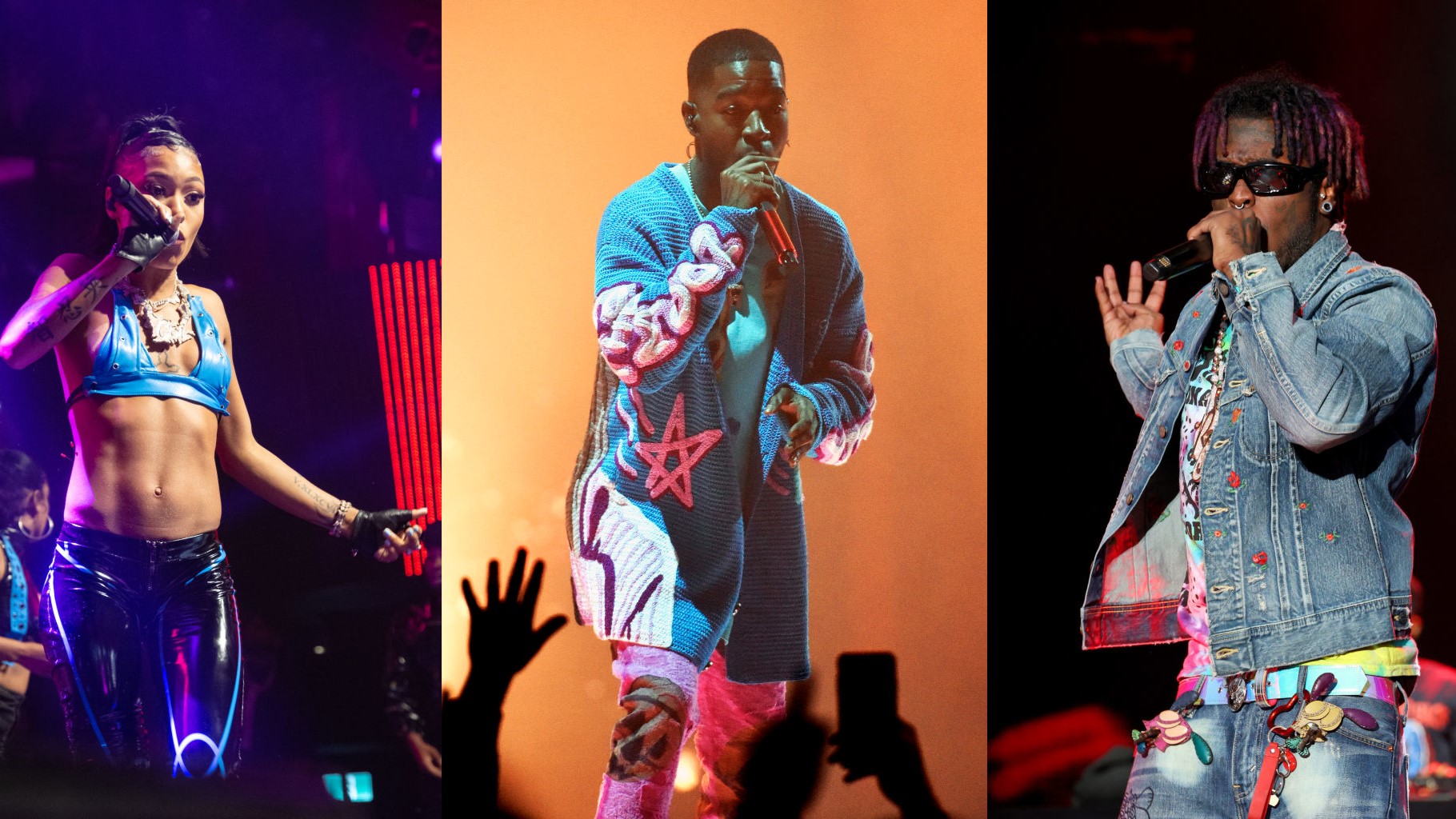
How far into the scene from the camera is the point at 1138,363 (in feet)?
10.5

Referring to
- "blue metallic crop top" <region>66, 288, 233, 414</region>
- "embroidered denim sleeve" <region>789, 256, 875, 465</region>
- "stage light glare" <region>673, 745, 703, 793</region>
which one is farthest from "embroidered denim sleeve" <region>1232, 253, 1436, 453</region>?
"blue metallic crop top" <region>66, 288, 233, 414</region>

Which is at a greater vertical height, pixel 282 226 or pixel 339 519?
pixel 282 226

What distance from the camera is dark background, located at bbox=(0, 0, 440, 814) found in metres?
3.95

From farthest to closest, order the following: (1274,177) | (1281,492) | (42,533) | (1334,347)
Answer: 1. (42,533)
2. (1274,177)
3. (1281,492)
4. (1334,347)

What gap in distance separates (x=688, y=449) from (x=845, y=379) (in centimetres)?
53

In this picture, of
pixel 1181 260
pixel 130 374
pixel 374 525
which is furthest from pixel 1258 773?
pixel 130 374

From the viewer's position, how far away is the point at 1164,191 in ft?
13.7

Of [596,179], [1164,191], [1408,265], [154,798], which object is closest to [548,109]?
[596,179]

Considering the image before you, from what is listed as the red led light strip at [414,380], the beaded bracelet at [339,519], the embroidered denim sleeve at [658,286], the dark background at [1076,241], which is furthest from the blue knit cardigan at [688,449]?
the beaded bracelet at [339,519]

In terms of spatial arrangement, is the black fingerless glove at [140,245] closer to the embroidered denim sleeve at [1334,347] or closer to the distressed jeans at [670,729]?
the distressed jeans at [670,729]

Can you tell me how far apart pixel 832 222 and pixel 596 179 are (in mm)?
697

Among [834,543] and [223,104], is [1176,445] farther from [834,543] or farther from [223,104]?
[223,104]

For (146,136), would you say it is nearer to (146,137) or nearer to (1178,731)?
(146,137)

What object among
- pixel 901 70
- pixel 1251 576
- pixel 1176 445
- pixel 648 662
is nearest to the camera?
pixel 1251 576
